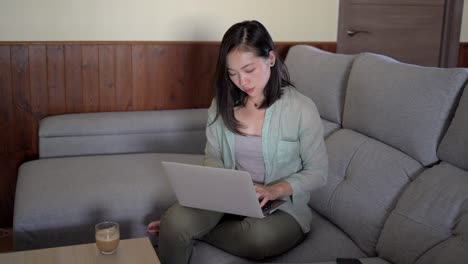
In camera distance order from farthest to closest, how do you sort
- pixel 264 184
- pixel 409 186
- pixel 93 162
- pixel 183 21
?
pixel 183 21 → pixel 93 162 → pixel 264 184 → pixel 409 186

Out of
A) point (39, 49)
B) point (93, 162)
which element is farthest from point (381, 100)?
point (39, 49)


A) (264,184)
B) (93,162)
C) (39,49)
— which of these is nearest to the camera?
→ (264,184)

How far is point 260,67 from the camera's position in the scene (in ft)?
5.79

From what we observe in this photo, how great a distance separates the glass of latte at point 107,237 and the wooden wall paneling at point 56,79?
5.04 feet

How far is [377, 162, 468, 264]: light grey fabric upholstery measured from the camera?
1.44 meters

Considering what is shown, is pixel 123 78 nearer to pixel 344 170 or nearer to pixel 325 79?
pixel 325 79

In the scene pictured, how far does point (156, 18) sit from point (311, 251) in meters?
1.73

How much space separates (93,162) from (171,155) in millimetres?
374

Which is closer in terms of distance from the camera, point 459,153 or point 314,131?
point 459,153

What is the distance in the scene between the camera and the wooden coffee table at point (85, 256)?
1519 millimetres

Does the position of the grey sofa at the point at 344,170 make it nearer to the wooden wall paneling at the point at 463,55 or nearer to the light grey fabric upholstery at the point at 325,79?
the light grey fabric upholstery at the point at 325,79

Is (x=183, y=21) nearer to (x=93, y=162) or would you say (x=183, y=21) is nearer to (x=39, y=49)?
(x=39, y=49)

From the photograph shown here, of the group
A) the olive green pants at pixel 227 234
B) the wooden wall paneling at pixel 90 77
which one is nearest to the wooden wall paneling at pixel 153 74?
the wooden wall paneling at pixel 90 77

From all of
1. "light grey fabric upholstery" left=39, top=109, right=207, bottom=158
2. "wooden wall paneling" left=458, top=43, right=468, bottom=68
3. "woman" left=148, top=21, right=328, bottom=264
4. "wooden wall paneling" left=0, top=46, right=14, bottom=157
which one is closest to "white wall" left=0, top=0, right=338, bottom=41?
"wooden wall paneling" left=0, top=46, right=14, bottom=157
